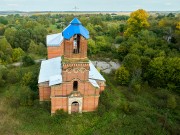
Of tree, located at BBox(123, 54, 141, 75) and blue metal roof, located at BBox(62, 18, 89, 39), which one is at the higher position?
blue metal roof, located at BBox(62, 18, 89, 39)

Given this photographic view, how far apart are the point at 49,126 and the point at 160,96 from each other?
48.4 ft

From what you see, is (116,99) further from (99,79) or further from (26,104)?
(26,104)

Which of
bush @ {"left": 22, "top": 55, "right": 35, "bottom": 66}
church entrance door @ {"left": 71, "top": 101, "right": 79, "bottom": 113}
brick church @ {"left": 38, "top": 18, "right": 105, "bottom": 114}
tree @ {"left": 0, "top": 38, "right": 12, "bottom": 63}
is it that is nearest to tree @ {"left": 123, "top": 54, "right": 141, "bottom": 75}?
brick church @ {"left": 38, "top": 18, "right": 105, "bottom": 114}

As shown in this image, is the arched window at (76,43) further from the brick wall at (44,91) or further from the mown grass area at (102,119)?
the mown grass area at (102,119)

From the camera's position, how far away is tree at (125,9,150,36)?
5097 centimetres

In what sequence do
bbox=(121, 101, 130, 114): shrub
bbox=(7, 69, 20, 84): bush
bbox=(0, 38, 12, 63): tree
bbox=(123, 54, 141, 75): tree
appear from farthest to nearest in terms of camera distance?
bbox=(0, 38, 12, 63): tree < bbox=(123, 54, 141, 75): tree < bbox=(7, 69, 20, 84): bush < bbox=(121, 101, 130, 114): shrub

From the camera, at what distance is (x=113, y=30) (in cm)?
6400

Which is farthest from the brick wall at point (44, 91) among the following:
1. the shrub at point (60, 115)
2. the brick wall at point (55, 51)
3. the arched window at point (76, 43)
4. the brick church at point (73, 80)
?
the brick wall at point (55, 51)

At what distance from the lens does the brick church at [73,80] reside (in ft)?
68.9

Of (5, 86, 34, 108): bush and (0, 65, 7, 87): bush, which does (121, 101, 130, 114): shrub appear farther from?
(0, 65, 7, 87): bush

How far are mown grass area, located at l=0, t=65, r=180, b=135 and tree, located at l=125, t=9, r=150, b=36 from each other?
28.6m

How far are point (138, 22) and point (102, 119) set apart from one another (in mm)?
35579

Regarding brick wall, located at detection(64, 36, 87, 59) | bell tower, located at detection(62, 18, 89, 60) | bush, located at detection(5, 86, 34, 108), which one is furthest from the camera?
bush, located at detection(5, 86, 34, 108)

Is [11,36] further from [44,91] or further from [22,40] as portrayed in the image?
[44,91]
